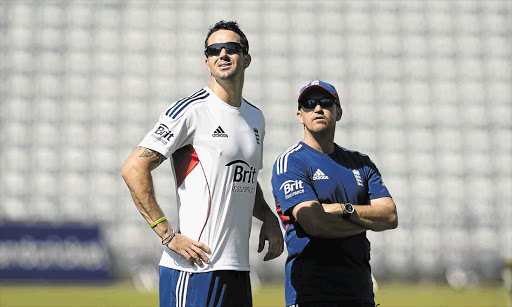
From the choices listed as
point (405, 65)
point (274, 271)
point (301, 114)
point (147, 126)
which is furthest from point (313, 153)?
point (405, 65)

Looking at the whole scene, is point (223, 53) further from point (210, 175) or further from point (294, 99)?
point (294, 99)

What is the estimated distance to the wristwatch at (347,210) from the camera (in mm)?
3645

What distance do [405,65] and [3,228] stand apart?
1254 centimetres

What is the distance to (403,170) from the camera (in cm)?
2028

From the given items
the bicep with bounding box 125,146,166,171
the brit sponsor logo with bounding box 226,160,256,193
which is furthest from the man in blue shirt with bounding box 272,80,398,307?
the bicep with bounding box 125,146,166,171

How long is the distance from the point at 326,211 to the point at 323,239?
164 mm

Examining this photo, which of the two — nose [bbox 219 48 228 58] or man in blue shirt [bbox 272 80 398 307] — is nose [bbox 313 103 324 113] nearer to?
man in blue shirt [bbox 272 80 398 307]

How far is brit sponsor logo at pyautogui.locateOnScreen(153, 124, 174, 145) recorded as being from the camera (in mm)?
3365

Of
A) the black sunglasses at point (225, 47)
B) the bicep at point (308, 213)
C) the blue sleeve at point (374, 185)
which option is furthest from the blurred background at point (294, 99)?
the black sunglasses at point (225, 47)

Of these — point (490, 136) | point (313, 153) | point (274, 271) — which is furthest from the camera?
point (490, 136)

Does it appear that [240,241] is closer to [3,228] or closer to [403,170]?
[3,228]

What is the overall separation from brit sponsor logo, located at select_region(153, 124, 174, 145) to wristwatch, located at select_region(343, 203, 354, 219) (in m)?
0.99

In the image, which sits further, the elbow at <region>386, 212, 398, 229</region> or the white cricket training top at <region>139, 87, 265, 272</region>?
the elbow at <region>386, 212, 398, 229</region>

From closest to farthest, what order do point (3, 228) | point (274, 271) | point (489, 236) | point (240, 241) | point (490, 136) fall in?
point (240, 241) < point (3, 228) < point (274, 271) < point (489, 236) < point (490, 136)
